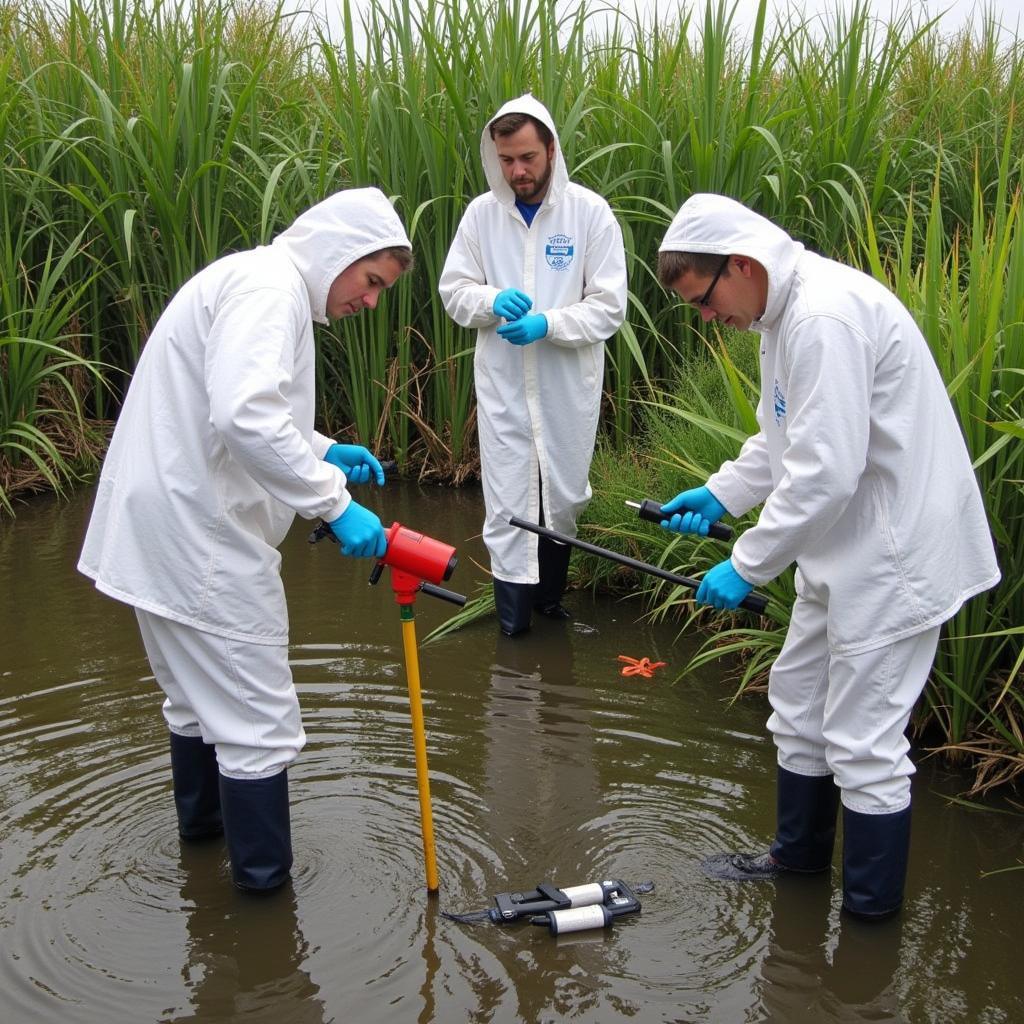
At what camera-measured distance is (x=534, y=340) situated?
4.93 m

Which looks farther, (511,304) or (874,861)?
(511,304)

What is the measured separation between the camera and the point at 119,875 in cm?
333

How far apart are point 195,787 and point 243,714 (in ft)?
1.56

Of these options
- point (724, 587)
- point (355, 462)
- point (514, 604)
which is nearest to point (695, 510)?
point (724, 587)

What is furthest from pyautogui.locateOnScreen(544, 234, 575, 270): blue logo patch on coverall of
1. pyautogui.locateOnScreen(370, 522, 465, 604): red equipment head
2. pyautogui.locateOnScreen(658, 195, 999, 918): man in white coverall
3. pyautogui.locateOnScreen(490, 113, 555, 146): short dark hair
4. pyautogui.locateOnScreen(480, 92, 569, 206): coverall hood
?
pyautogui.locateOnScreen(370, 522, 465, 604): red equipment head

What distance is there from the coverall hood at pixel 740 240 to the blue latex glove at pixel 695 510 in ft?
2.35

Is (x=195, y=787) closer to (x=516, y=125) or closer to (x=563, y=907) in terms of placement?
(x=563, y=907)

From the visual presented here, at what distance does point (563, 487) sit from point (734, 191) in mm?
2091

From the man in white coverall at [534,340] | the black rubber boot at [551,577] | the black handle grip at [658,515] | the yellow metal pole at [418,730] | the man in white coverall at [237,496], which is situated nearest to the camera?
the man in white coverall at [237,496]

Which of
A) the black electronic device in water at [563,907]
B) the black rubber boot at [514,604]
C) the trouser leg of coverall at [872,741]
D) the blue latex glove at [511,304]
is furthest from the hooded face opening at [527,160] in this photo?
the black electronic device in water at [563,907]

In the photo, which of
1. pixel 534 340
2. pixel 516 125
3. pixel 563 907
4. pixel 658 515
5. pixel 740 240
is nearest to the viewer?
pixel 740 240

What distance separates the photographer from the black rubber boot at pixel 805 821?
321 cm

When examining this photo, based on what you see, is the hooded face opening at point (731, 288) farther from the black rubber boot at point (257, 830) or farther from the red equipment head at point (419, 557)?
the black rubber boot at point (257, 830)

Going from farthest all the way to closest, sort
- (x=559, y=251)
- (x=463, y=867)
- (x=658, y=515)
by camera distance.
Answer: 1. (x=559, y=251)
2. (x=658, y=515)
3. (x=463, y=867)
